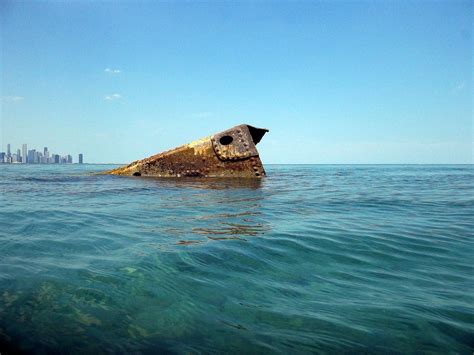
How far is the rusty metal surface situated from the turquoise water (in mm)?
6979

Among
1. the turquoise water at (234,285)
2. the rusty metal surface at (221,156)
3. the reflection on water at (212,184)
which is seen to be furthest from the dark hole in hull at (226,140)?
the turquoise water at (234,285)

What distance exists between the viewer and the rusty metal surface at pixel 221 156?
11047 millimetres

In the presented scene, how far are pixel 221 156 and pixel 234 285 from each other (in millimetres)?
9269

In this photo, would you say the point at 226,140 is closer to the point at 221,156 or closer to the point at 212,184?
the point at 221,156

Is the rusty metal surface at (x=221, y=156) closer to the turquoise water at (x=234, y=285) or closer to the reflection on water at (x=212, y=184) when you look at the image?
the reflection on water at (x=212, y=184)

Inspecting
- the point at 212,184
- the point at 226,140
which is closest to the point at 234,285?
the point at 212,184

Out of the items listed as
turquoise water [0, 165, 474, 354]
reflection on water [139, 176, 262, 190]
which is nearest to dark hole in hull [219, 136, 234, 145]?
reflection on water [139, 176, 262, 190]

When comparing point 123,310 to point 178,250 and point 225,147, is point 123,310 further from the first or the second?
point 225,147

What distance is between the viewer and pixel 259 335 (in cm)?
155

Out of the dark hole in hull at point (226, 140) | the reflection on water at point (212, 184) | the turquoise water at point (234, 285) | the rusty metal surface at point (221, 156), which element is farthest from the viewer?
the dark hole in hull at point (226, 140)

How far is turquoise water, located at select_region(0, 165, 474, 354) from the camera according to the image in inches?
59.8

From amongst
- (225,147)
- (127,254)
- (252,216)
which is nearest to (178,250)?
(127,254)

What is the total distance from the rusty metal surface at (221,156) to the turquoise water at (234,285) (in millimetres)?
6979

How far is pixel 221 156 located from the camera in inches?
443
